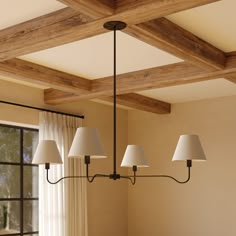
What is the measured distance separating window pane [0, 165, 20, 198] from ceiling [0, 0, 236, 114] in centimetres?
81

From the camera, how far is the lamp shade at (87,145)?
8.84 feet

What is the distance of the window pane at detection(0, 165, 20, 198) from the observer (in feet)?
15.3

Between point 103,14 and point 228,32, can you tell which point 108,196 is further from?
point 103,14

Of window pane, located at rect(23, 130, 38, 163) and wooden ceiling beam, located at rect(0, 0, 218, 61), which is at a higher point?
wooden ceiling beam, located at rect(0, 0, 218, 61)

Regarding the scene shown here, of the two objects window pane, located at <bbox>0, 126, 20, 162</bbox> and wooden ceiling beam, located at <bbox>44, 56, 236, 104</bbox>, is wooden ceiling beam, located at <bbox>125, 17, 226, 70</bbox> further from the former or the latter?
window pane, located at <bbox>0, 126, 20, 162</bbox>

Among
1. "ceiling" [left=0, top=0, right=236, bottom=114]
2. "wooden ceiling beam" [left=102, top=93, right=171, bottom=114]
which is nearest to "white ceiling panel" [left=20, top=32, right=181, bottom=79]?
"ceiling" [left=0, top=0, right=236, bottom=114]

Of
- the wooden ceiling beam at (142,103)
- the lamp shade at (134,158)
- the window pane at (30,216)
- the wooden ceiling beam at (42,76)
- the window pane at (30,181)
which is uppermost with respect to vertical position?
the wooden ceiling beam at (42,76)

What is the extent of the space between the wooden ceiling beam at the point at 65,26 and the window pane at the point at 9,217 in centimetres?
185

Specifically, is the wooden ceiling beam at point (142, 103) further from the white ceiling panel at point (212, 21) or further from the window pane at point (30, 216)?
the white ceiling panel at point (212, 21)

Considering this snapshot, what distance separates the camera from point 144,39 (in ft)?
10.0

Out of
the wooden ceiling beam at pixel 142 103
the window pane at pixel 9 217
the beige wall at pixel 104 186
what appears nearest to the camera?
the window pane at pixel 9 217

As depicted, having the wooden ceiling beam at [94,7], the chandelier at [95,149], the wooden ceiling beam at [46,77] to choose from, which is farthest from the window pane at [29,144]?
the wooden ceiling beam at [94,7]

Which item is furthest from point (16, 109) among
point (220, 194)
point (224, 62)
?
point (220, 194)

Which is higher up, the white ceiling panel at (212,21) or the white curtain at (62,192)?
the white ceiling panel at (212,21)
